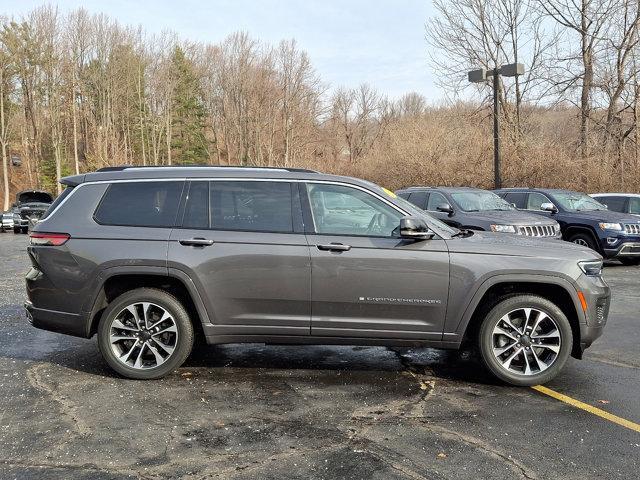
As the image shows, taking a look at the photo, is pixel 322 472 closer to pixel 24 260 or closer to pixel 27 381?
pixel 27 381

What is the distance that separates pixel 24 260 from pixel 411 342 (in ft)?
41.1

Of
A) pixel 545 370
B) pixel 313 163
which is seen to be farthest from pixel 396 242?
pixel 313 163

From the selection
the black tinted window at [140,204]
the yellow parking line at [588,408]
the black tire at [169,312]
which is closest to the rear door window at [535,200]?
the yellow parking line at [588,408]

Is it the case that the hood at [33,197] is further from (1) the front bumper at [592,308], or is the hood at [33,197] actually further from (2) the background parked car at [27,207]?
(1) the front bumper at [592,308]

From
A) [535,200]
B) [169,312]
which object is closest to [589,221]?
[535,200]

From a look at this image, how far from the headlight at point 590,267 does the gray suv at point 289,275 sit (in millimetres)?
17

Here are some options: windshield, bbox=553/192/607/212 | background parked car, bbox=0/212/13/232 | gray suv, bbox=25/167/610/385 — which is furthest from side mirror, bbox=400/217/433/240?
background parked car, bbox=0/212/13/232

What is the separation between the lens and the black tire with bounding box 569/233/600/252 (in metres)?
12.5

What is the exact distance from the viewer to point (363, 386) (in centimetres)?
483

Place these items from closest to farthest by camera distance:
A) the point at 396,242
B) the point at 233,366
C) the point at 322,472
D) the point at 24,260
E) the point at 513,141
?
the point at 322,472, the point at 396,242, the point at 233,366, the point at 24,260, the point at 513,141

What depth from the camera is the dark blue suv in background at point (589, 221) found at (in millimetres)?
12266

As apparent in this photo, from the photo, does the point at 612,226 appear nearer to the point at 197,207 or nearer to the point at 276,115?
the point at 197,207

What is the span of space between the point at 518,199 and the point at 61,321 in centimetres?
1189

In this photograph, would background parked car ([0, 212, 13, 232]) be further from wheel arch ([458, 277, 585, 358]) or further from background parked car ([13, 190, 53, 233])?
wheel arch ([458, 277, 585, 358])
